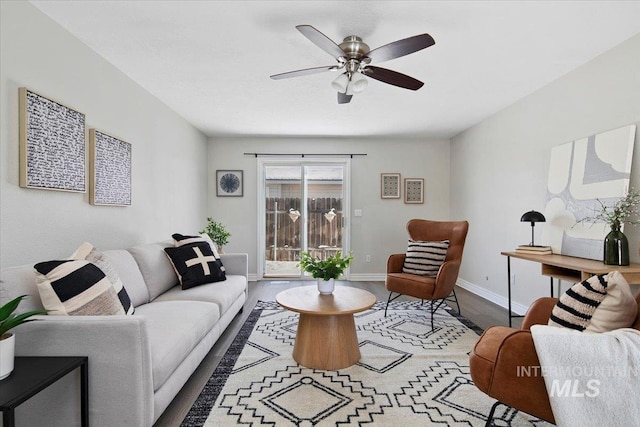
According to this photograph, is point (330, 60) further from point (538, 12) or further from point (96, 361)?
point (96, 361)

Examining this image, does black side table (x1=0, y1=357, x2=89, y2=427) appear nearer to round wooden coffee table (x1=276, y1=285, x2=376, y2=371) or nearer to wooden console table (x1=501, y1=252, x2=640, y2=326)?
round wooden coffee table (x1=276, y1=285, x2=376, y2=371)

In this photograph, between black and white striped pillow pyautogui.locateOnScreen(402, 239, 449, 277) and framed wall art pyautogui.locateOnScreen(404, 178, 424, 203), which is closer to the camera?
black and white striped pillow pyautogui.locateOnScreen(402, 239, 449, 277)

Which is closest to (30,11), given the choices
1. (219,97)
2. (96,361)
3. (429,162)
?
(219,97)

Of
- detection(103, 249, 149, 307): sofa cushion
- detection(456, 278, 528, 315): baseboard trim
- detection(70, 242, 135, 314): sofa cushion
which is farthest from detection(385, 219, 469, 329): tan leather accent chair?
detection(70, 242, 135, 314): sofa cushion

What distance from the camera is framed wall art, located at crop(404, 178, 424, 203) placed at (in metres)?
5.43

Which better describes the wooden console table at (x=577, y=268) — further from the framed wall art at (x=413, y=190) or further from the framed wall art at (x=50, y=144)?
the framed wall art at (x=50, y=144)

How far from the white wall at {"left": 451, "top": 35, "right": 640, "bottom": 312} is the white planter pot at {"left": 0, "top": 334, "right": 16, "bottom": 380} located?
3.68 m

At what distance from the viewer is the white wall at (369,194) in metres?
5.36

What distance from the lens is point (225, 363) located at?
2.42 metres

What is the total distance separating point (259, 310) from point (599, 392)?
3.07 meters

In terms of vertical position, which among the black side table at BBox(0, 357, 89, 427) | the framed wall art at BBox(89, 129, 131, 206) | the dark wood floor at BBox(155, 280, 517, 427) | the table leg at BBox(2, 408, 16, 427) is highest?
the framed wall art at BBox(89, 129, 131, 206)

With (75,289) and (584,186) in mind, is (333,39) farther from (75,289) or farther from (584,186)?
(584,186)

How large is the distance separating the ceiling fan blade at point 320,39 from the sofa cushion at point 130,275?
1968 mm

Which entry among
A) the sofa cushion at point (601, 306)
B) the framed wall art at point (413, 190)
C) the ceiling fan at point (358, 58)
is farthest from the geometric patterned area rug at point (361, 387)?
the framed wall art at point (413, 190)
